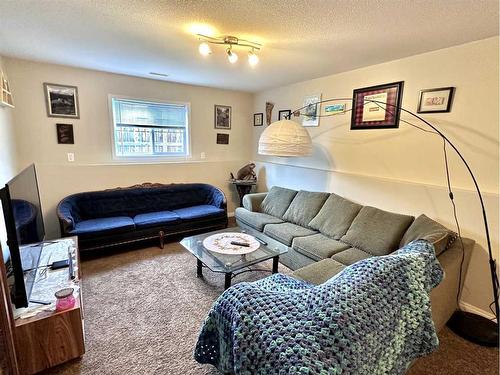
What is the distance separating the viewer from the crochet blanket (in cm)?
100

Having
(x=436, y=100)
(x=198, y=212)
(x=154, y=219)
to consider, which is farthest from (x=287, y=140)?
(x=154, y=219)

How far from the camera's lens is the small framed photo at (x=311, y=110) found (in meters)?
3.71

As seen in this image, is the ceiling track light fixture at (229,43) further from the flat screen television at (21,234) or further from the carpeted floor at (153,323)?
the carpeted floor at (153,323)

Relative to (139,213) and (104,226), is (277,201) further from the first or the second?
(104,226)

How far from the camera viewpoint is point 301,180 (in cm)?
401

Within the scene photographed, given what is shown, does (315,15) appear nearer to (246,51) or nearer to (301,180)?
(246,51)

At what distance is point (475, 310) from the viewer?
2.30 meters

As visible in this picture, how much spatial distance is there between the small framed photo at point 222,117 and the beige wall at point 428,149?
1.60 m

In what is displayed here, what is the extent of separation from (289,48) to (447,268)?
7.48ft

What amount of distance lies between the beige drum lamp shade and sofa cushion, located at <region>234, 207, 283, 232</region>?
994 mm

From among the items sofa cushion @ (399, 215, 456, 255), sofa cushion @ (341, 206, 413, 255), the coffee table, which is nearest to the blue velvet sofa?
the coffee table

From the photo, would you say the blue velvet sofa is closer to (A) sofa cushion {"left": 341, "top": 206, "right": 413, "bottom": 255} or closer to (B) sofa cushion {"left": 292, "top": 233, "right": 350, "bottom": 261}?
(B) sofa cushion {"left": 292, "top": 233, "right": 350, "bottom": 261}

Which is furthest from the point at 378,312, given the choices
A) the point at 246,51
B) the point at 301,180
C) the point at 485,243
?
the point at 301,180

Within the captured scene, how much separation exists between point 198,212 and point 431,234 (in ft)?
9.36
